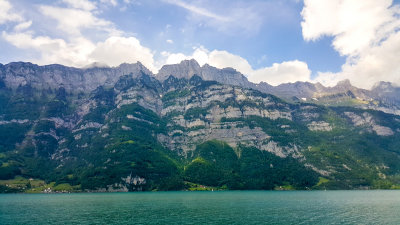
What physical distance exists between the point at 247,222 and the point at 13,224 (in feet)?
215

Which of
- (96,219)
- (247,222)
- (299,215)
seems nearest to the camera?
(247,222)

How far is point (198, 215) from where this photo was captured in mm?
102688

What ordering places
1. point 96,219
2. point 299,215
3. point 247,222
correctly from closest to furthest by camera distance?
point 247,222 → point 96,219 → point 299,215

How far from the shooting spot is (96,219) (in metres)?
95.2

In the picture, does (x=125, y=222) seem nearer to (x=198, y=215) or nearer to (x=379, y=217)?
(x=198, y=215)

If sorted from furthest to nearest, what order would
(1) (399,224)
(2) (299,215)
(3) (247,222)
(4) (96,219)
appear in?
(2) (299,215) → (4) (96,219) → (3) (247,222) → (1) (399,224)

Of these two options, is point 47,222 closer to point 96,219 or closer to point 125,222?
point 96,219

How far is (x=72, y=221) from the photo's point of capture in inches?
3617

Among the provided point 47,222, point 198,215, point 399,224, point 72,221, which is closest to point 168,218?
point 198,215

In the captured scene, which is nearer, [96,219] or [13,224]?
[13,224]

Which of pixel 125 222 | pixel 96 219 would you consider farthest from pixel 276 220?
pixel 96 219

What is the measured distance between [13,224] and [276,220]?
74.8 metres

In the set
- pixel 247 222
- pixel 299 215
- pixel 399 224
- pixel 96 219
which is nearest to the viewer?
pixel 399 224

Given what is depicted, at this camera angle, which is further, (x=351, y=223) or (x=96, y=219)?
(x=96, y=219)
